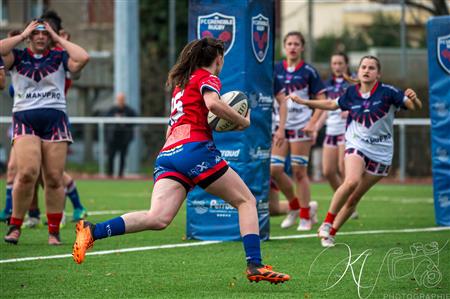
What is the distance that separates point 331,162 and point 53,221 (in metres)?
4.67

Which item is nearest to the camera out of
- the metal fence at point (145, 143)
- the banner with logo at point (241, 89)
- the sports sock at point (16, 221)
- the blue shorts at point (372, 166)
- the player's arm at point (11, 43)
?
the player's arm at point (11, 43)

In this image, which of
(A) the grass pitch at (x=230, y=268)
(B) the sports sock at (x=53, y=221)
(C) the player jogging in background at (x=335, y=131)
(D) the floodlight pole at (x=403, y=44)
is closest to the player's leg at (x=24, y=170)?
(B) the sports sock at (x=53, y=221)

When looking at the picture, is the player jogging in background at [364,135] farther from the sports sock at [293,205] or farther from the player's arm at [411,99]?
the sports sock at [293,205]

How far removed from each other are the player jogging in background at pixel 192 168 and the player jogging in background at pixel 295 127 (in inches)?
184

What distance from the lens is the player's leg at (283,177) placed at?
13570mm

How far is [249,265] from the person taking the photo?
8.35 m

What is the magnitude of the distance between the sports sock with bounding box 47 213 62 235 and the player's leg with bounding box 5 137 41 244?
285 millimetres

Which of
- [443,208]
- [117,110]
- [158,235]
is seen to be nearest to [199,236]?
[158,235]

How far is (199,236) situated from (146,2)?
25.1m

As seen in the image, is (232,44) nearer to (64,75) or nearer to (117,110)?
(64,75)

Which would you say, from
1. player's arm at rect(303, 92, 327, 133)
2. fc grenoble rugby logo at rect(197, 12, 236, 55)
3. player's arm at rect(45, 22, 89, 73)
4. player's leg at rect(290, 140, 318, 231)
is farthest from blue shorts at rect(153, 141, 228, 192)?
player's leg at rect(290, 140, 318, 231)

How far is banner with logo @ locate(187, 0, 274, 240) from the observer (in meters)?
11.7

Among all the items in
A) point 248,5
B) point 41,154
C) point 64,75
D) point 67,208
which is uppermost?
point 248,5

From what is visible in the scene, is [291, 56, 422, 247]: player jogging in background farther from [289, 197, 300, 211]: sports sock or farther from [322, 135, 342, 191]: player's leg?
[322, 135, 342, 191]: player's leg
